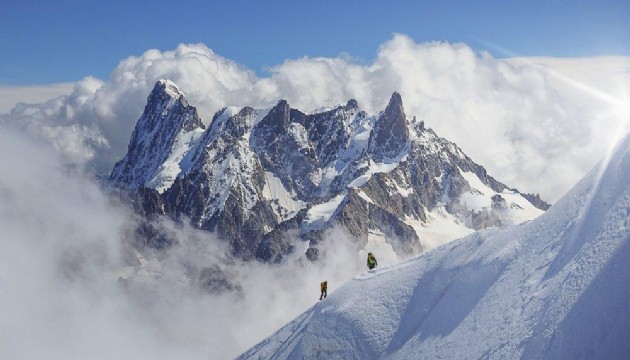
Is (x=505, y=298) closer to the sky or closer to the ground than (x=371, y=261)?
closer to the ground

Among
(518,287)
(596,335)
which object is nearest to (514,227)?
(518,287)

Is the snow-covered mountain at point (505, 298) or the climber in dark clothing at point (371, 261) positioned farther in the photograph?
the climber in dark clothing at point (371, 261)

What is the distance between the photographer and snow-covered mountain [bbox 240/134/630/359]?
3234cm

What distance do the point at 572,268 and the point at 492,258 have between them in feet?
35.2

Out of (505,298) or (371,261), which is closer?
(505,298)

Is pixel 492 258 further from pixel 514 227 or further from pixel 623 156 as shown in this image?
pixel 623 156

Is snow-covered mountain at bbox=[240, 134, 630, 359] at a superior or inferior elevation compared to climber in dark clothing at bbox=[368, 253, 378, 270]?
inferior

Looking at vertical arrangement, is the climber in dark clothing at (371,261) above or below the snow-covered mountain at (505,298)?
above

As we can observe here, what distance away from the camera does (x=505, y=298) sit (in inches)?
1604

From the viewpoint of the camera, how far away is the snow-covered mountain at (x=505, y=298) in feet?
106

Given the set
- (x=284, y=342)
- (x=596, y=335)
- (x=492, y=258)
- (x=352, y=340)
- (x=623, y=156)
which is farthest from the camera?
(x=284, y=342)

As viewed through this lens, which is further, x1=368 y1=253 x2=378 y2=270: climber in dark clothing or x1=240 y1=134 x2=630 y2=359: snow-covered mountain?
x1=368 y1=253 x2=378 y2=270: climber in dark clothing

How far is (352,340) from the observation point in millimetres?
50156

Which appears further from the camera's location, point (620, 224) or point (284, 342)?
point (284, 342)
